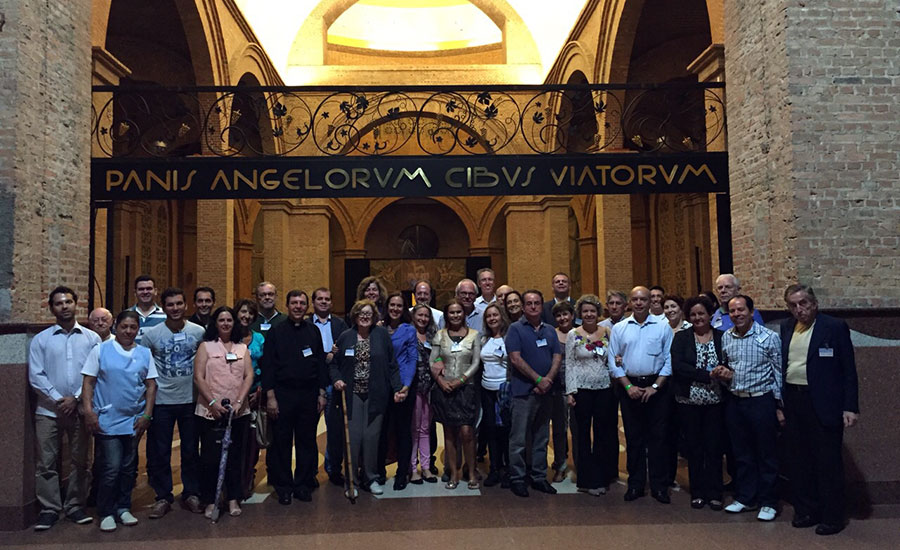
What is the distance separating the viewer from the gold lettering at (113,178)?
6.97 m

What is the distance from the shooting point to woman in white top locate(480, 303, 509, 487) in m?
5.84

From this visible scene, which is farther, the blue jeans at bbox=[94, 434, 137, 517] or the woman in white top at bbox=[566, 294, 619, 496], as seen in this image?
the woman in white top at bbox=[566, 294, 619, 496]

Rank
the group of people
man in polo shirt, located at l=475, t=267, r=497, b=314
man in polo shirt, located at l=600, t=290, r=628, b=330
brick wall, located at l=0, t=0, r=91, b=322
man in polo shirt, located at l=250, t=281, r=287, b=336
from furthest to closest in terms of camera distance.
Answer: man in polo shirt, located at l=475, t=267, r=497, b=314, man in polo shirt, located at l=250, t=281, r=287, b=336, man in polo shirt, located at l=600, t=290, r=628, b=330, brick wall, located at l=0, t=0, r=91, b=322, the group of people

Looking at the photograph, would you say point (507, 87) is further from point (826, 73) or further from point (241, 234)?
point (241, 234)

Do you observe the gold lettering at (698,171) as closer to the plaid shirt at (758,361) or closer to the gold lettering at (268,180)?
the plaid shirt at (758,361)

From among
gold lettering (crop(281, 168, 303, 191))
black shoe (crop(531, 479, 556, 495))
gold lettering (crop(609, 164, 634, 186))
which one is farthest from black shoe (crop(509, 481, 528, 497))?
gold lettering (crop(281, 168, 303, 191))

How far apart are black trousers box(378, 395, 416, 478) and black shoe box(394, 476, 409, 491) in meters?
0.02

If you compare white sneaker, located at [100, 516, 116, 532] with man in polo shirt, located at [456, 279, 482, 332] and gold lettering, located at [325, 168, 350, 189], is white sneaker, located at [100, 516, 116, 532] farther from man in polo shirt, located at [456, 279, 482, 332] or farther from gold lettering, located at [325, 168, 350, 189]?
gold lettering, located at [325, 168, 350, 189]

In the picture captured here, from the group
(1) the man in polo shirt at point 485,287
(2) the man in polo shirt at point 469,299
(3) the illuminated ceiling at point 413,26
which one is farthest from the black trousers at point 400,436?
(3) the illuminated ceiling at point 413,26

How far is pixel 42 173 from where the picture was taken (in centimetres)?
563

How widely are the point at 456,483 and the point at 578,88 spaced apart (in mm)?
4186

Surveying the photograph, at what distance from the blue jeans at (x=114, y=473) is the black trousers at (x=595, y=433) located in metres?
3.41

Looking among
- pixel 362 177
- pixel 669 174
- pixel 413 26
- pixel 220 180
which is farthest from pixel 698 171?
pixel 413 26

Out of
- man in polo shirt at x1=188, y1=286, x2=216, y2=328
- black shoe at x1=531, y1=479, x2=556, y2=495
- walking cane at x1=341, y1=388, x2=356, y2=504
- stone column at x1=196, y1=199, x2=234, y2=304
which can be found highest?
stone column at x1=196, y1=199, x2=234, y2=304
